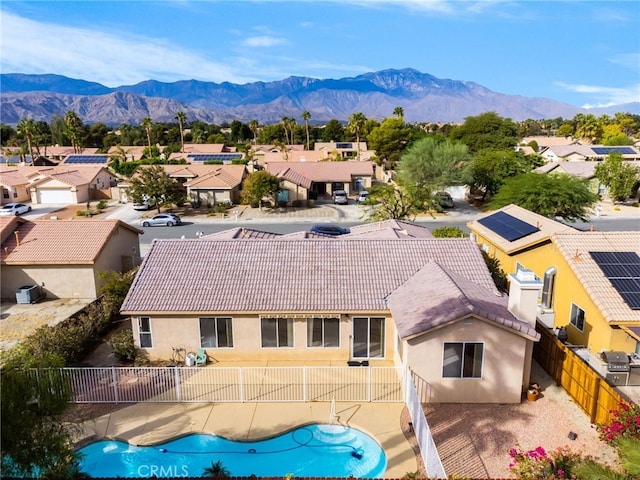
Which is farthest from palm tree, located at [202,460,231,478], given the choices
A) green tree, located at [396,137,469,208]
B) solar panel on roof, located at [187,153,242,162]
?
solar panel on roof, located at [187,153,242,162]

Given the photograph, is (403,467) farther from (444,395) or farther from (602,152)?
(602,152)

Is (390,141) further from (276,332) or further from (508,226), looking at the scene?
(276,332)

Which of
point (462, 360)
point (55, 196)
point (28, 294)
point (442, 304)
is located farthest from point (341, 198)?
point (462, 360)

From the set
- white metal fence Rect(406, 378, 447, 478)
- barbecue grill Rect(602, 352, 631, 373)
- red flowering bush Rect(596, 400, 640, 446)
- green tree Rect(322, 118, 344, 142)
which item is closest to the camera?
white metal fence Rect(406, 378, 447, 478)

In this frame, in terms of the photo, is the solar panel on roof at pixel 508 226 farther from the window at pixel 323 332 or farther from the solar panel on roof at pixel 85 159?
the solar panel on roof at pixel 85 159

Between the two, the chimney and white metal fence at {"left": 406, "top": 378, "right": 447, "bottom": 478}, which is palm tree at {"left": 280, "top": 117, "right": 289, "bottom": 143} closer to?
the chimney
